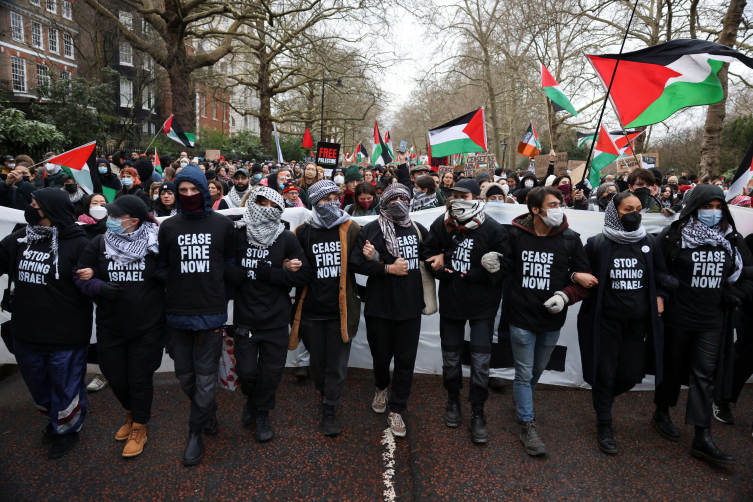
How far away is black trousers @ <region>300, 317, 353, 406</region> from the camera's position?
3842 mm

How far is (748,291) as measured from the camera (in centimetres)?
360

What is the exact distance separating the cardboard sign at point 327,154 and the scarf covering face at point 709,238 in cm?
766

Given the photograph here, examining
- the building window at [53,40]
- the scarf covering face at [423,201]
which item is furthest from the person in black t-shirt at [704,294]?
the building window at [53,40]

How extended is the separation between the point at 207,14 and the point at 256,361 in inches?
717

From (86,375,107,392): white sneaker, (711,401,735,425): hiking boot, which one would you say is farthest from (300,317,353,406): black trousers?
(711,401,735,425): hiking boot

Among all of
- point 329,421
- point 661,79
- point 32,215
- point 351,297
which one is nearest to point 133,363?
point 32,215

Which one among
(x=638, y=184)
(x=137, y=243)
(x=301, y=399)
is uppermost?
(x=638, y=184)

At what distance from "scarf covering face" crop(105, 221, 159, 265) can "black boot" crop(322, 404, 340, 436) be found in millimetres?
1736

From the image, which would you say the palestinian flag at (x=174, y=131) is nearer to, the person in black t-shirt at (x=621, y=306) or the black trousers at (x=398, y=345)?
the black trousers at (x=398, y=345)

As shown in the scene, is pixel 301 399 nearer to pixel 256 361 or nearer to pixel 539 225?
pixel 256 361

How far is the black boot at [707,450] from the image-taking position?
11.1ft

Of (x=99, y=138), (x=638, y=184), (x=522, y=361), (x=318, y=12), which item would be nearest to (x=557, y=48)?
(x=318, y=12)

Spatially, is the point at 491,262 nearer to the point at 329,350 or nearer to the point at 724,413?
the point at 329,350

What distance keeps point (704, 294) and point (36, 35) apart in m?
40.2
